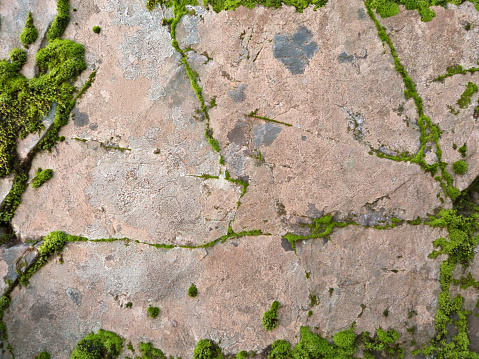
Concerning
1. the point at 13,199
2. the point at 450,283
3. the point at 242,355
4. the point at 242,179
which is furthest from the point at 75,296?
the point at 450,283

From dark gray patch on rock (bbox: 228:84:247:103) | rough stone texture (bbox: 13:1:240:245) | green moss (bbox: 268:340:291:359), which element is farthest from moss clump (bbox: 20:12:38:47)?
green moss (bbox: 268:340:291:359)

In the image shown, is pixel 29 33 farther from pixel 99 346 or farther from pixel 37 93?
pixel 99 346

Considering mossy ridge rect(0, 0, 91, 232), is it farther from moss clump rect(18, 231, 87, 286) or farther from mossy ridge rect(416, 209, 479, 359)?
A: mossy ridge rect(416, 209, 479, 359)

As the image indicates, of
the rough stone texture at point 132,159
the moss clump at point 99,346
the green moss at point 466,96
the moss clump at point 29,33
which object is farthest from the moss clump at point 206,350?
the moss clump at point 29,33

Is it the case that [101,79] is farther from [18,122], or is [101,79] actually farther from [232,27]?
[232,27]

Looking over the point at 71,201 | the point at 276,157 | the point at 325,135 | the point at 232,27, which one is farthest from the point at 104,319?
the point at 232,27
